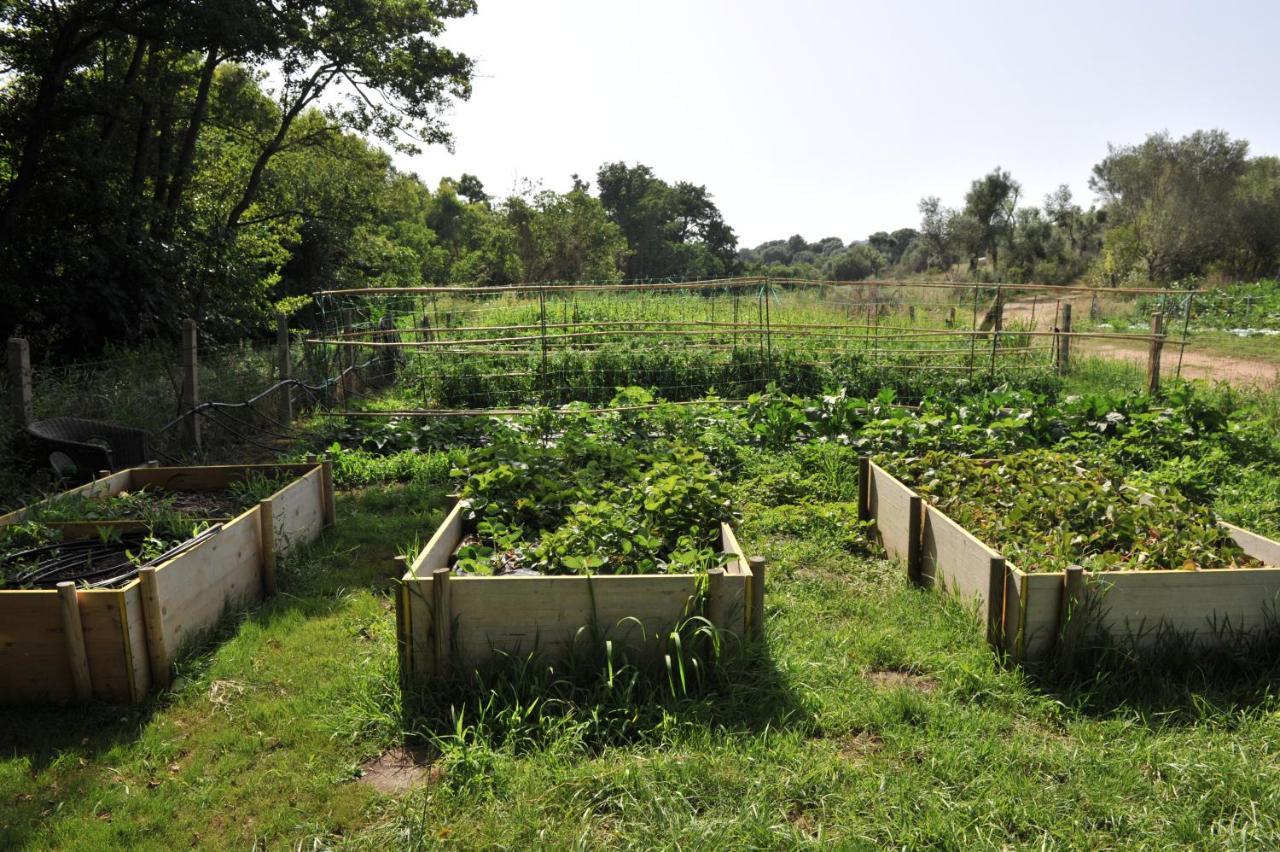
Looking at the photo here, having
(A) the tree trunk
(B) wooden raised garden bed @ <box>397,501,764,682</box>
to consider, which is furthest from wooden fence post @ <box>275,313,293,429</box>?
(B) wooden raised garden bed @ <box>397,501,764,682</box>

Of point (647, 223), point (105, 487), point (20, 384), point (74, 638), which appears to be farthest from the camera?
point (647, 223)

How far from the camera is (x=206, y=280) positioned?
11.5 meters

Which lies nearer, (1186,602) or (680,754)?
(680,754)

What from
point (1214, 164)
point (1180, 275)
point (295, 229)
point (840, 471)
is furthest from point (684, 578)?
point (1214, 164)

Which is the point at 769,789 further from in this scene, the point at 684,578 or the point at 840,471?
the point at 840,471

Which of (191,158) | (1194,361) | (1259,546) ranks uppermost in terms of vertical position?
(191,158)

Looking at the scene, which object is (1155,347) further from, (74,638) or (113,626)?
(74,638)

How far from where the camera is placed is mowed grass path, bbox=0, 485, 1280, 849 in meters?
2.29

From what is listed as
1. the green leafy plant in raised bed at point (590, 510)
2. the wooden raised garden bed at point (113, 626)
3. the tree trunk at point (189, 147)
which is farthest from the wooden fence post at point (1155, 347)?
the tree trunk at point (189, 147)

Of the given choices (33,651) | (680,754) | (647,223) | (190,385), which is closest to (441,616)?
(680,754)

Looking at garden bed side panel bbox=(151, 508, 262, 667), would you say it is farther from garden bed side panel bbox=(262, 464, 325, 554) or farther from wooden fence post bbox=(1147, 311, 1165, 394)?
wooden fence post bbox=(1147, 311, 1165, 394)

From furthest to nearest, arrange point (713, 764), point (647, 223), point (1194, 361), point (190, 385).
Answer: point (647, 223)
point (1194, 361)
point (190, 385)
point (713, 764)

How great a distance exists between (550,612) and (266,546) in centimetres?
198

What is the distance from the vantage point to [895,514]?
4496 mm
